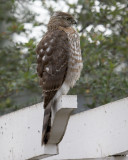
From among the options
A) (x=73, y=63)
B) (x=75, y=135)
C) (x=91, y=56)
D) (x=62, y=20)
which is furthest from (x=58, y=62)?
(x=91, y=56)

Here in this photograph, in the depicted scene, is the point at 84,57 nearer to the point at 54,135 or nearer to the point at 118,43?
the point at 118,43

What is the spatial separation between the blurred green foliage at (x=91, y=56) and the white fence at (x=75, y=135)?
5.11ft

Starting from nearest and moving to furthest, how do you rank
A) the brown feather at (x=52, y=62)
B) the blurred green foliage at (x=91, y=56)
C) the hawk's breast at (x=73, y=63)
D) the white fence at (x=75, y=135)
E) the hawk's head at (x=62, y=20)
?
1. the white fence at (x=75, y=135)
2. the brown feather at (x=52, y=62)
3. the hawk's breast at (x=73, y=63)
4. the hawk's head at (x=62, y=20)
5. the blurred green foliage at (x=91, y=56)

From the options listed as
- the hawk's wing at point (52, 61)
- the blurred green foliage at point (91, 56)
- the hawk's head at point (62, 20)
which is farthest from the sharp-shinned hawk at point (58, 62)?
the blurred green foliage at point (91, 56)

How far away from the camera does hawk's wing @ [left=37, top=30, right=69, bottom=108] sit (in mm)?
3074

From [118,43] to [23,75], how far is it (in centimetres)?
120

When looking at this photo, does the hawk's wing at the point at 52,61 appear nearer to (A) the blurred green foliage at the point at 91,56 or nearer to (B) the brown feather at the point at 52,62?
(B) the brown feather at the point at 52,62

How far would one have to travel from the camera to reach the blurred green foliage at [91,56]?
4863mm


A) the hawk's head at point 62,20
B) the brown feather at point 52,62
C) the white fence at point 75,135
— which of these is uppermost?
the hawk's head at point 62,20

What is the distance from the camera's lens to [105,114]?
2756 millimetres

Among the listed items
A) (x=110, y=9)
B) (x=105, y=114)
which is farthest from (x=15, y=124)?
(x=110, y=9)

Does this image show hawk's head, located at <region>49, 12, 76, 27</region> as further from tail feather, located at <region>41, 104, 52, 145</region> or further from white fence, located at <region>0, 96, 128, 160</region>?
tail feather, located at <region>41, 104, 52, 145</region>

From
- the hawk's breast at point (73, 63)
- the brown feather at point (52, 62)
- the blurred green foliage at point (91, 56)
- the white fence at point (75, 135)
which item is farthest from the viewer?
the blurred green foliage at point (91, 56)

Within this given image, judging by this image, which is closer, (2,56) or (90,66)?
(90,66)
